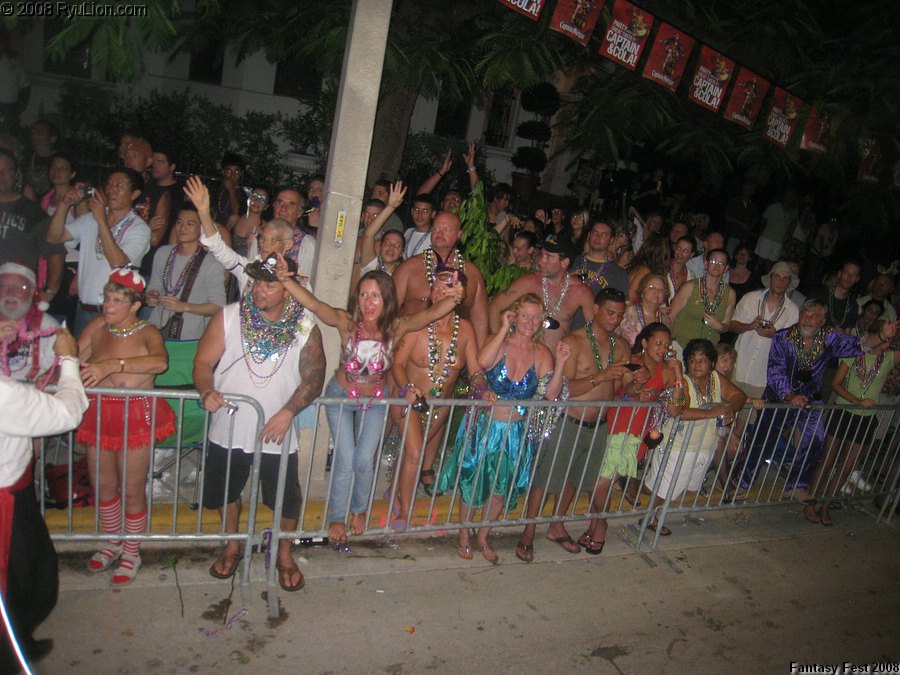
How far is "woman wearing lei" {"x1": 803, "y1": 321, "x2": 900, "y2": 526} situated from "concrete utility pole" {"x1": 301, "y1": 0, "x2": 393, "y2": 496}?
4.80 meters

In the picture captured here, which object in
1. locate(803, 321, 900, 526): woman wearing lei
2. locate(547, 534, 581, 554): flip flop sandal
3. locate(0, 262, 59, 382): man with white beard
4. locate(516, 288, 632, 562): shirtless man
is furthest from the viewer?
locate(803, 321, 900, 526): woman wearing lei

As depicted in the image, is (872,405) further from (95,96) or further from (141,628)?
(95,96)

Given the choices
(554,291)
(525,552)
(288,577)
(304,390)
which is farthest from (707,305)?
(288,577)

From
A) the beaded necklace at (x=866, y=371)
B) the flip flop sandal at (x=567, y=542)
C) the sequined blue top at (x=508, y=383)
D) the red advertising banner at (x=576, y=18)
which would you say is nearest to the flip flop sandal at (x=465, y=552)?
the flip flop sandal at (x=567, y=542)

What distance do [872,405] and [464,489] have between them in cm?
404

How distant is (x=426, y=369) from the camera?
16.2 ft

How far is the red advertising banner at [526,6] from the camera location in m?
5.91

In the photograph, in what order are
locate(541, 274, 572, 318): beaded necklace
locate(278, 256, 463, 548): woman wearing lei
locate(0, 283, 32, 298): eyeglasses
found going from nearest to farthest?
locate(0, 283, 32, 298): eyeglasses
locate(278, 256, 463, 548): woman wearing lei
locate(541, 274, 572, 318): beaded necklace

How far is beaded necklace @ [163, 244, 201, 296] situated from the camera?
17.8ft

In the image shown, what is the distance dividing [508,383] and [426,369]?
0.60m

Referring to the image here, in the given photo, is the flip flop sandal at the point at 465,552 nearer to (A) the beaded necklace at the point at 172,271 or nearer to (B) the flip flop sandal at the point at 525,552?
(B) the flip flop sandal at the point at 525,552

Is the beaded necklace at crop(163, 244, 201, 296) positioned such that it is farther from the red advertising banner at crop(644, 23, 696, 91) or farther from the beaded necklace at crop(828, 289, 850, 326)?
the beaded necklace at crop(828, 289, 850, 326)

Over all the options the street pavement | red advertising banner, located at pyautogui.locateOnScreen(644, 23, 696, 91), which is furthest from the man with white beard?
red advertising banner, located at pyautogui.locateOnScreen(644, 23, 696, 91)

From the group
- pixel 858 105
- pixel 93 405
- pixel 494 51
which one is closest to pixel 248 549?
pixel 93 405
